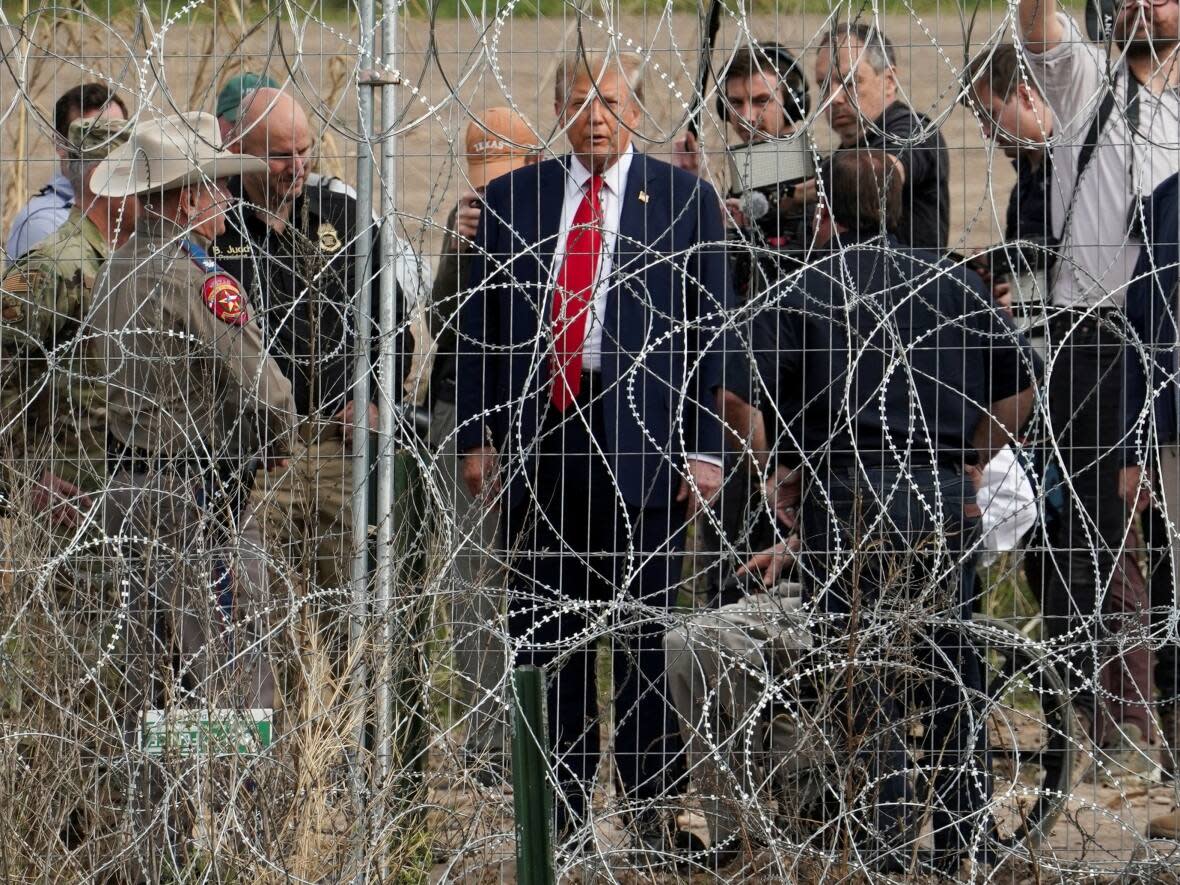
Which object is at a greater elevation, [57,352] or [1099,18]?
[1099,18]

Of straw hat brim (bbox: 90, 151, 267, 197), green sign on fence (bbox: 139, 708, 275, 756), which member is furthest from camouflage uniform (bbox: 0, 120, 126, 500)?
green sign on fence (bbox: 139, 708, 275, 756)

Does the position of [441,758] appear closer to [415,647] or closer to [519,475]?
[415,647]

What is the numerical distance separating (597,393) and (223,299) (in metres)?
1.12

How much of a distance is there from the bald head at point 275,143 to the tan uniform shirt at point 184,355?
0.27 metres

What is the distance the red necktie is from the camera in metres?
5.03

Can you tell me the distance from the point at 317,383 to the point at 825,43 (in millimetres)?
1808

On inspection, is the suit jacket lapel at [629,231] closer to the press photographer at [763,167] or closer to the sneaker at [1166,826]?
the press photographer at [763,167]

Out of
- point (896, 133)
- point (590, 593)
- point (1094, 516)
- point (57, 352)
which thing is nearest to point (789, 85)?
point (896, 133)

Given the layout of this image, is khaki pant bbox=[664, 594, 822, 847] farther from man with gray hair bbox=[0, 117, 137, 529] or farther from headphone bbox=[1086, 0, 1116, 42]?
headphone bbox=[1086, 0, 1116, 42]

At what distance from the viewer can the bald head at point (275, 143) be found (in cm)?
498

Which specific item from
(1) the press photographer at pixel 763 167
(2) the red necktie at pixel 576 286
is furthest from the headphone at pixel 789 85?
(2) the red necktie at pixel 576 286

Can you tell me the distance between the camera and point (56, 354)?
4.82m

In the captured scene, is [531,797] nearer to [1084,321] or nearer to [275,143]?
[1084,321]

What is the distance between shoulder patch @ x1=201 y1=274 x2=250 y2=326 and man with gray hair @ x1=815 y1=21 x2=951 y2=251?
1.68 m
